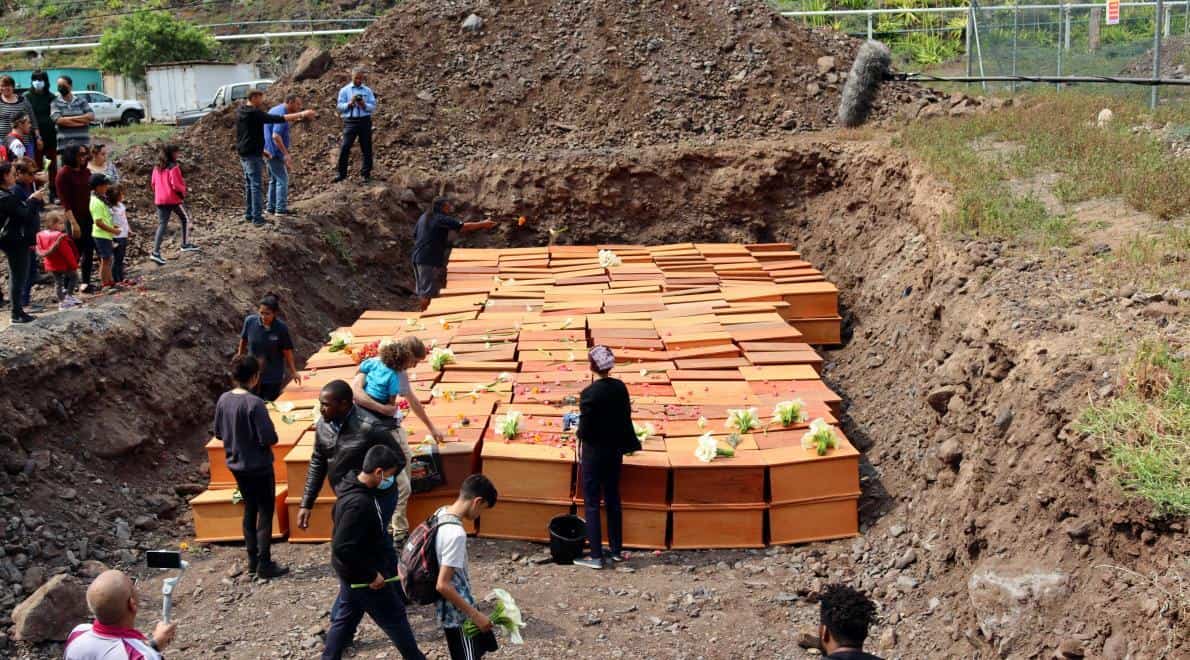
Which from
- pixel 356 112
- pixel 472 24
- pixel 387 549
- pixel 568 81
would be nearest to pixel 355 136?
pixel 356 112

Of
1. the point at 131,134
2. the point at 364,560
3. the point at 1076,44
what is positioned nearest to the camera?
the point at 364,560

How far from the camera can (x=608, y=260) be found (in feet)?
47.2

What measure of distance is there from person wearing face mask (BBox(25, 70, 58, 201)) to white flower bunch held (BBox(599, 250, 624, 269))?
692 centimetres

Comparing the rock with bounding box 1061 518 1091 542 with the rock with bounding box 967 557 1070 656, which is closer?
the rock with bounding box 967 557 1070 656

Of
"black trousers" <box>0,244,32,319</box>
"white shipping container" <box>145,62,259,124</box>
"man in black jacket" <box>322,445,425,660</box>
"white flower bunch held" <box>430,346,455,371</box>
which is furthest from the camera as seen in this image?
"white shipping container" <box>145,62,259,124</box>

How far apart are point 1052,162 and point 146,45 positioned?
3070 cm

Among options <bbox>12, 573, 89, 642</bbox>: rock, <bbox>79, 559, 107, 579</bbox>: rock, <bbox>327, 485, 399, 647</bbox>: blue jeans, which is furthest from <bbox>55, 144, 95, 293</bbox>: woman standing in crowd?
<bbox>327, 485, 399, 647</bbox>: blue jeans

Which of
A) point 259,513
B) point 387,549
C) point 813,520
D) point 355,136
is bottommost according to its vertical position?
point 813,520

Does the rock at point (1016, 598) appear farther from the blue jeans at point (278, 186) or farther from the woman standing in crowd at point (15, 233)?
the blue jeans at point (278, 186)

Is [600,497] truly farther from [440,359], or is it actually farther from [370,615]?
[440,359]

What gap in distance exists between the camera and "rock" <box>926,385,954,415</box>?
28.1 ft

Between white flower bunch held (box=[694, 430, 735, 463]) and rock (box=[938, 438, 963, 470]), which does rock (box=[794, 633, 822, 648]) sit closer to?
white flower bunch held (box=[694, 430, 735, 463])

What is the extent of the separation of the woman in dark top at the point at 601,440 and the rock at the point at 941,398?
2537 mm

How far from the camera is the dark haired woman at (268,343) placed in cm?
938
